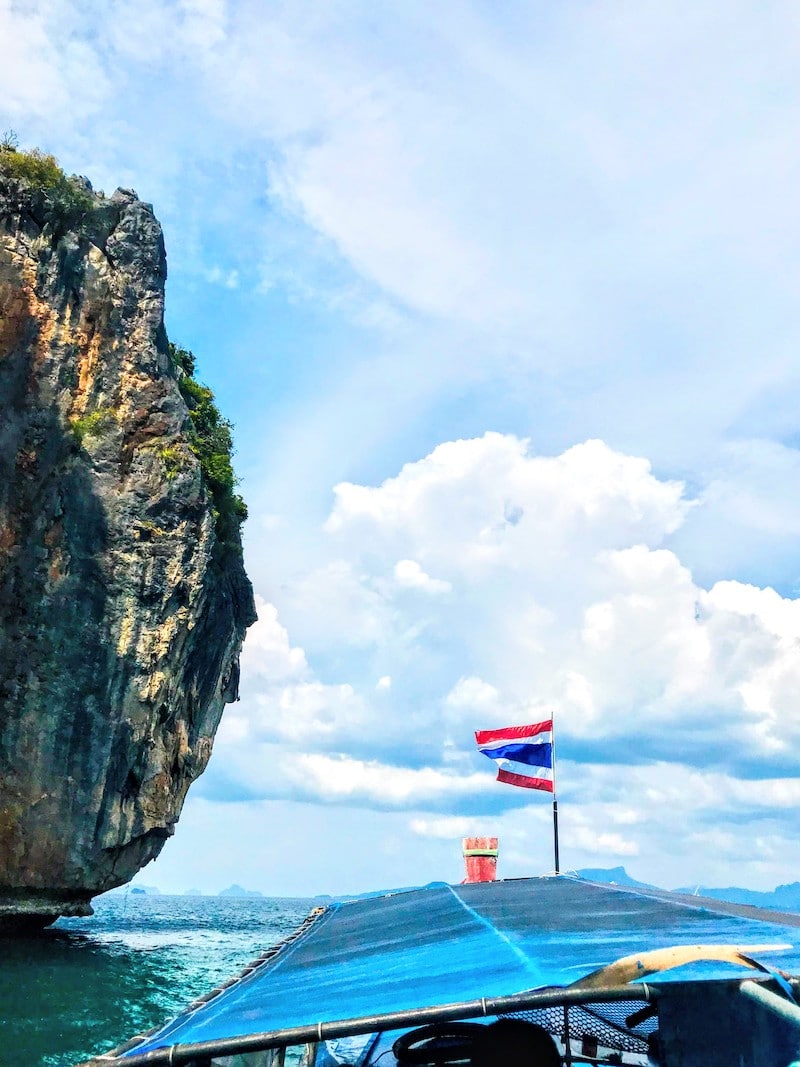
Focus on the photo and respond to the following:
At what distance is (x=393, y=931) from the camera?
21.8 feet

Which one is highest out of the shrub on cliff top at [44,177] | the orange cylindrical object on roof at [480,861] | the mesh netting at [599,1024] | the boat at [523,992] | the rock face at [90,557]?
the shrub on cliff top at [44,177]

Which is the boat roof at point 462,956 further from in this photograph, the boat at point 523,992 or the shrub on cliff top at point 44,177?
the shrub on cliff top at point 44,177

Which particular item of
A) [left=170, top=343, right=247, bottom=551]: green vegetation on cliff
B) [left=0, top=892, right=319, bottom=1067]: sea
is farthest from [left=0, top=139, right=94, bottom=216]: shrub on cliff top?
[left=0, top=892, right=319, bottom=1067]: sea

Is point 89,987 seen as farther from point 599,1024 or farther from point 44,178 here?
point 44,178

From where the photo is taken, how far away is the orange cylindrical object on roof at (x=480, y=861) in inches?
514

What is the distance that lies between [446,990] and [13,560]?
25.0 m

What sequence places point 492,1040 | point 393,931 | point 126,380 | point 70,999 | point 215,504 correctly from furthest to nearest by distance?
point 215,504 → point 126,380 → point 70,999 → point 393,931 → point 492,1040

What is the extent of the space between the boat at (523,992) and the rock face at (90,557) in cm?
2175

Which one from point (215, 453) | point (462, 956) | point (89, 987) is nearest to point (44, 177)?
point (215, 453)

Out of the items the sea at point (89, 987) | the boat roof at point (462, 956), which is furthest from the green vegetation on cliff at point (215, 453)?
the boat roof at point (462, 956)

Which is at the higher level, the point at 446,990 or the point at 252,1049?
the point at 446,990

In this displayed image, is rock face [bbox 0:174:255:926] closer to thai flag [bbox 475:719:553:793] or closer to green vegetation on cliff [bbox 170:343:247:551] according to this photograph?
green vegetation on cliff [bbox 170:343:247:551]

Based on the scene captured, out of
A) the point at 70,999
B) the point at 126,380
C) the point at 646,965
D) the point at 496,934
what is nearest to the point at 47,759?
Result: the point at 70,999

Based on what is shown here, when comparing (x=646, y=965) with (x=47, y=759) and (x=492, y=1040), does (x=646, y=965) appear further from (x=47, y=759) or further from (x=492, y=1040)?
(x=47, y=759)
